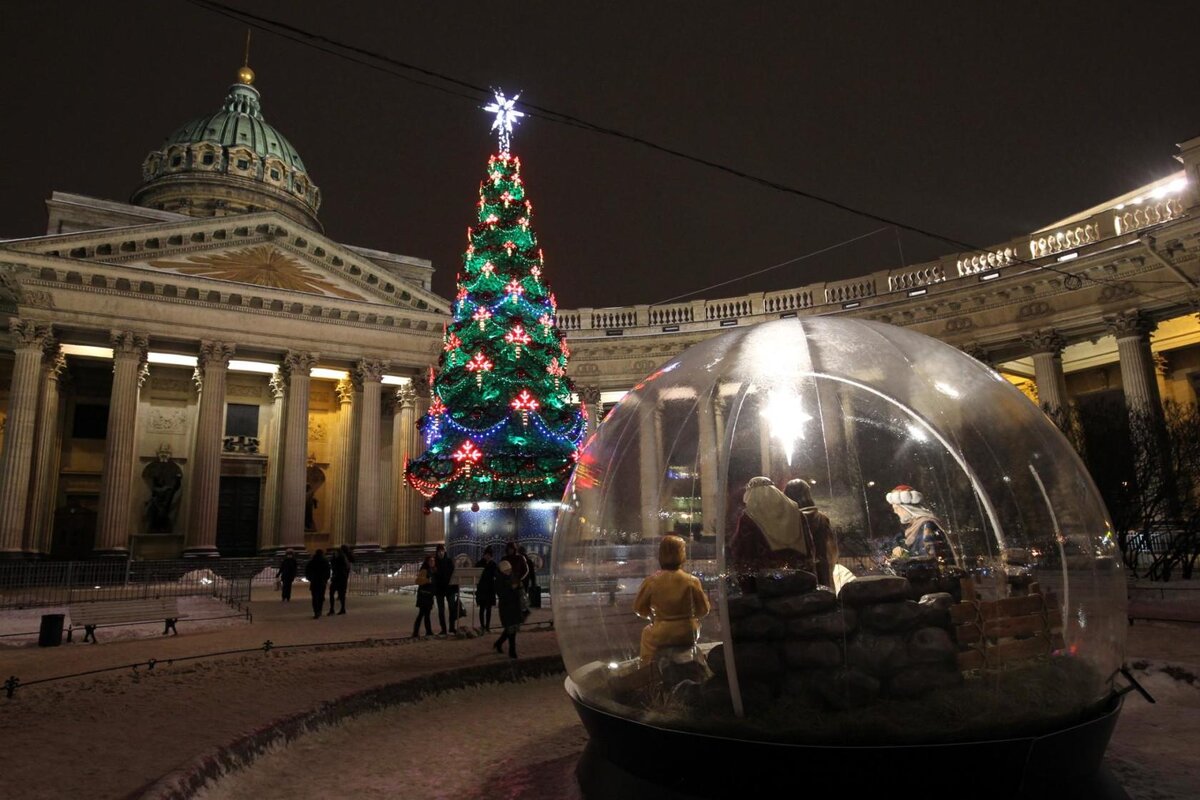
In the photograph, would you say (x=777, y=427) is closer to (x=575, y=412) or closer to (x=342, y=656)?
(x=342, y=656)

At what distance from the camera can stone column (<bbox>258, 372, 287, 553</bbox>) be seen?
29047 mm

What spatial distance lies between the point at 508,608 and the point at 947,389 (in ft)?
21.4

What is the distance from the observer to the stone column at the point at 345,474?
28.8m

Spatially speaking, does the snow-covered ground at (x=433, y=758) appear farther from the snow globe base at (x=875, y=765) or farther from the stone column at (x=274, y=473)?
the stone column at (x=274, y=473)

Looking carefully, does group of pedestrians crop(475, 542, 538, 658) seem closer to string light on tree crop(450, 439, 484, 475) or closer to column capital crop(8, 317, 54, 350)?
string light on tree crop(450, 439, 484, 475)

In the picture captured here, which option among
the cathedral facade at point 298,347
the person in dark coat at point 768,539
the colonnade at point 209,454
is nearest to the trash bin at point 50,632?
the person in dark coat at point 768,539

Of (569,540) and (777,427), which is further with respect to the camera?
(569,540)

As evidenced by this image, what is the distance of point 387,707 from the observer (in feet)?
22.8

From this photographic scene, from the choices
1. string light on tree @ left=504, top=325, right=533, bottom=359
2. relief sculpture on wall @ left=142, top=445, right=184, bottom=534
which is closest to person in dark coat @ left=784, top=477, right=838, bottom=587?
string light on tree @ left=504, top=325, right=533, bottom=359

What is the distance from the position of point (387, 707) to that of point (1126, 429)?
751 inches

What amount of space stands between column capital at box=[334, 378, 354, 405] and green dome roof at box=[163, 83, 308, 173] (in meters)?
28.8

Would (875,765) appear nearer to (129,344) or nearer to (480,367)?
(480,367)

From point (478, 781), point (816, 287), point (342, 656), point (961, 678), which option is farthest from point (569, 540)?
point (816, 287)

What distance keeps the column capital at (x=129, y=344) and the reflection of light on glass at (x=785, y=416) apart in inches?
1112
